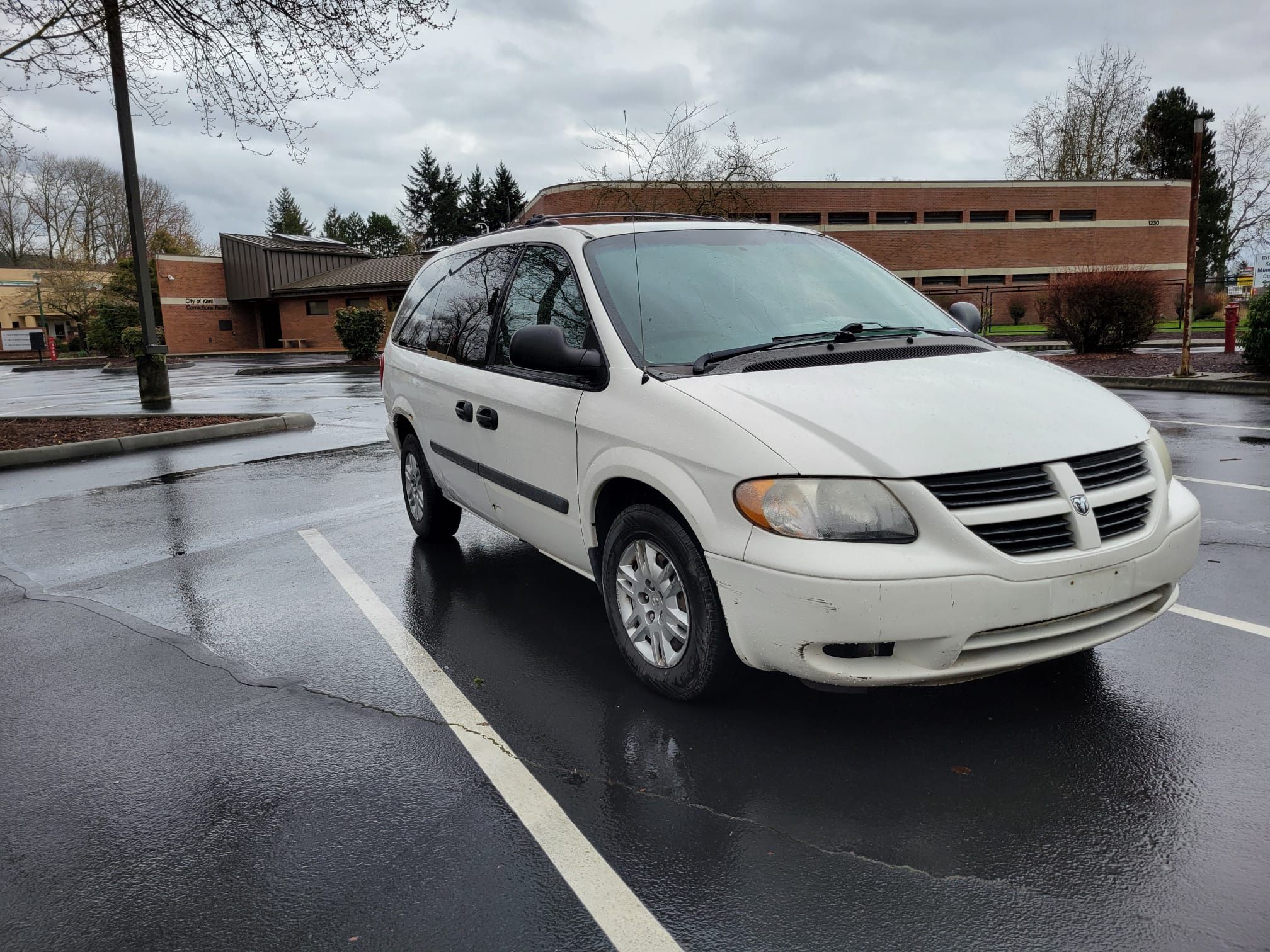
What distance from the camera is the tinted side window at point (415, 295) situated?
6.03m

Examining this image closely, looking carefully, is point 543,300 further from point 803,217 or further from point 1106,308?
point 803,217

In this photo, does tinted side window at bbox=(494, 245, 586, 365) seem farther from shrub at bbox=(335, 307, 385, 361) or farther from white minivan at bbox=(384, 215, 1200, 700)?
shrub at bbox=(335, 307, 385, 361)

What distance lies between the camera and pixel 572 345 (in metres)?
4.05

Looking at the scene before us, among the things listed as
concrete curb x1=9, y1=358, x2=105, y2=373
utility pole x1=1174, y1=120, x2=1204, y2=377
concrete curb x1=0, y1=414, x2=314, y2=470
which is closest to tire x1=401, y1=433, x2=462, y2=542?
concrete curb x1=0, y1=414, x2=314, y2=470

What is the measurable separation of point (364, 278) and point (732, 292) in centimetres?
4811

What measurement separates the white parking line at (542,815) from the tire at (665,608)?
0.64 metres

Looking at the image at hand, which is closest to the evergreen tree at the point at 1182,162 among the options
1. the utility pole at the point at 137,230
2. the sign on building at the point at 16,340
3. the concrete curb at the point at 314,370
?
the concrete curb at the point at 314,370

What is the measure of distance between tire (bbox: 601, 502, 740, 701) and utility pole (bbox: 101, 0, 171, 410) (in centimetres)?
1261

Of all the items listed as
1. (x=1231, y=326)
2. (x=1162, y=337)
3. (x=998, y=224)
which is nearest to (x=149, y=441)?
(x=1231, y=326)

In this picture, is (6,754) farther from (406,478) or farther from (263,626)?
(406,478)

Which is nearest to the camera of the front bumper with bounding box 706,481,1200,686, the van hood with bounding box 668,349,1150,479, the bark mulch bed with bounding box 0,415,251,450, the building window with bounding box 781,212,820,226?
the front bumper with bounding box 706,481,1200,686

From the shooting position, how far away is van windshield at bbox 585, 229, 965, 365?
3875 millimetres

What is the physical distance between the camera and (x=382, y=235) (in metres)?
87.1

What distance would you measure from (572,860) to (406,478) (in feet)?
13.6
